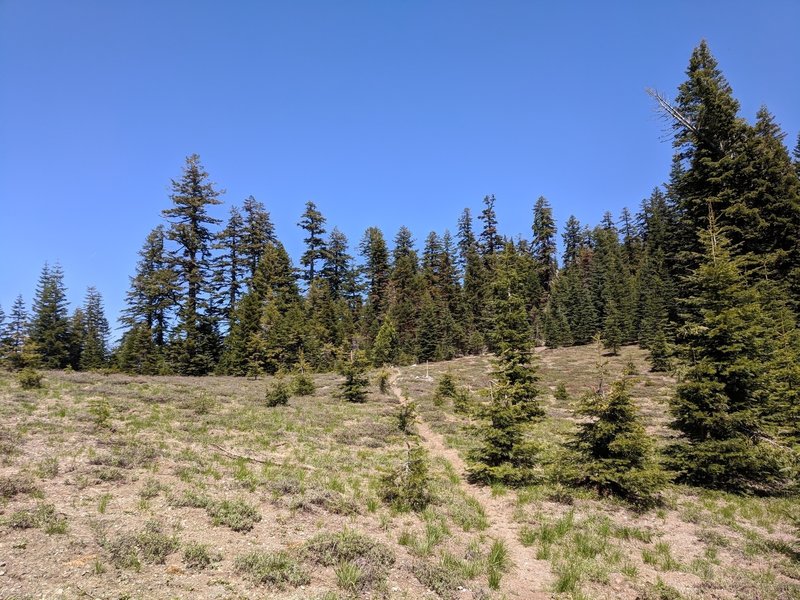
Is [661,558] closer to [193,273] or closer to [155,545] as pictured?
[155,545]

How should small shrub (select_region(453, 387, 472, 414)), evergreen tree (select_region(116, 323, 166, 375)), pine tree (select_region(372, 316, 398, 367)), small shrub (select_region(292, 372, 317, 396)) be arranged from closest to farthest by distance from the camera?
small shrub (select_region(453, 387, 472, 414))
small shrub (select_region(292, 372, 317, 396))
evergreen tree (select_region(116, 323, 166, 375))
pine tree (select_region(372, 316, 398, 367))

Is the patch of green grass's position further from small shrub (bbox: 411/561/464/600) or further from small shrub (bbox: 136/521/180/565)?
small shrub (bbox: 136/521/180/565)

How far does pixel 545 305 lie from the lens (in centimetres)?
7994

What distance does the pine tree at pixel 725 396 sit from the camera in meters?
13.3

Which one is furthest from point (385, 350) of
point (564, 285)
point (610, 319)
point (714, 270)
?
point (714, 270)

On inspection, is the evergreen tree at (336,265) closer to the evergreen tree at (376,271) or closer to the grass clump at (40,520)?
the evergreen tree at (376,271)

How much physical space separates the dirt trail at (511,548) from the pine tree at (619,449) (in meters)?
2.86

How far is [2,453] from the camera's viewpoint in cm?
1042

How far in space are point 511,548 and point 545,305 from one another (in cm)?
7522

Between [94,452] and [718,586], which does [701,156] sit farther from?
[94,452]

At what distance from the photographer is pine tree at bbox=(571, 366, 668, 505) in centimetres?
1154

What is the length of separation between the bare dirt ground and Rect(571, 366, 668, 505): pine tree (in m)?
0.62

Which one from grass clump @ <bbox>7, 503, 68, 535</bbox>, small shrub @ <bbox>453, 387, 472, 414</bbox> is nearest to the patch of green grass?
small shrub @ <bbox>453, 387, 472, 414</bbox>

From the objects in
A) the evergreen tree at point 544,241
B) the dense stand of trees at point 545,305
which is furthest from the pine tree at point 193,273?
the evergreen tree at point 544,241
